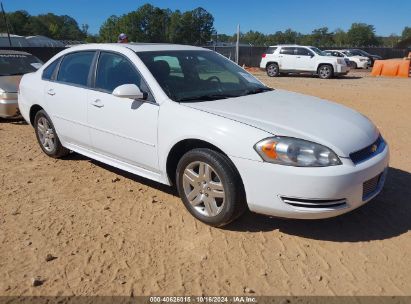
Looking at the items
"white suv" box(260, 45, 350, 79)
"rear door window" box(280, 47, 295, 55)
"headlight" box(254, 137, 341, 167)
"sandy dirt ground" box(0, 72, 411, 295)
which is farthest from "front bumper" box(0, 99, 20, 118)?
"rear door window" box(280, 47, 295, 55)

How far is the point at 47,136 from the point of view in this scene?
562 cm

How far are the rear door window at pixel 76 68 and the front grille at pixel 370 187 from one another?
319 cm

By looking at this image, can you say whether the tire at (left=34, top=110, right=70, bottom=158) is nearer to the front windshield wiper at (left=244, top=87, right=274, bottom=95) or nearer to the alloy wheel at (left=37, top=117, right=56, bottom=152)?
the alloy wheel at (left=37, top=117, right=56, bottom=152)

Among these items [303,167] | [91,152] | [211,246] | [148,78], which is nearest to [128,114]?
[148,78]

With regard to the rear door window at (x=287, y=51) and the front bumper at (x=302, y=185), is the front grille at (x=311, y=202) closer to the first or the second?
the front bumper at (x=302, y=185)

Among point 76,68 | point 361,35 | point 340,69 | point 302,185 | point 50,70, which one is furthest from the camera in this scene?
point 361,35

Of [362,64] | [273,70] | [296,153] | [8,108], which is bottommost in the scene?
[362,64]

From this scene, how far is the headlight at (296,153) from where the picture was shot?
318 cm

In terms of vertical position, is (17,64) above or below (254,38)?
above

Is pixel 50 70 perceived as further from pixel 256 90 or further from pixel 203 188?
pixel 203 188

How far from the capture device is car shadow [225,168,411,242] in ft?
11.7

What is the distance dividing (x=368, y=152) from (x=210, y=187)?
1.39 m

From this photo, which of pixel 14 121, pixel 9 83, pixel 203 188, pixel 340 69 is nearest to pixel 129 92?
pixel 203 188

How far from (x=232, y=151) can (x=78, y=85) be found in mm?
2392
